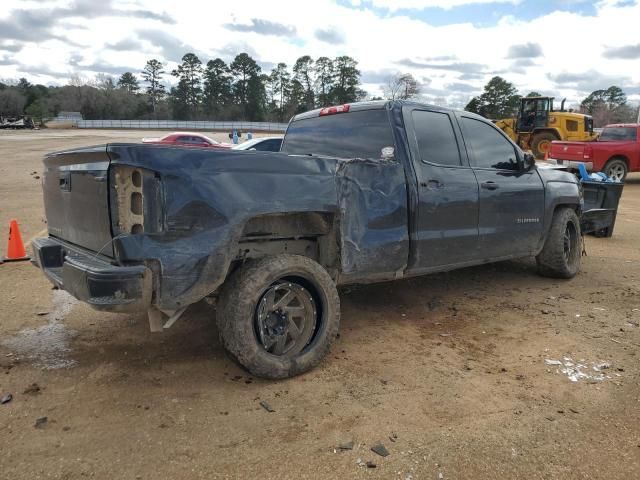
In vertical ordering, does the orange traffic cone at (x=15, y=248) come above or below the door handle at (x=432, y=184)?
below

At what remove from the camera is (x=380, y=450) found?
105 inches

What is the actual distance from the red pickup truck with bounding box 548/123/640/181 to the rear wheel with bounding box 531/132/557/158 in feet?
20.2

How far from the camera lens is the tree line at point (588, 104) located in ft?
180

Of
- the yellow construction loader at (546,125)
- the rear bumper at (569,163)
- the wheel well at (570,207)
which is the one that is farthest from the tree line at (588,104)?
the wheel well at (570,207)

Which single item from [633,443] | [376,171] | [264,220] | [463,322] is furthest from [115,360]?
[633,443]

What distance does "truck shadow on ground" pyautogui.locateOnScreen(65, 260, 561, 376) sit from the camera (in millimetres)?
3715

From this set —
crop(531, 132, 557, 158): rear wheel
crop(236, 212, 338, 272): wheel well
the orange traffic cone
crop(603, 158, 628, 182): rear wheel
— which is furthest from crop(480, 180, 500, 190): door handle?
crop(531, 132, 557, 158): rear wheel

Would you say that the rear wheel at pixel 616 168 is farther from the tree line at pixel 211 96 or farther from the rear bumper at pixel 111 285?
the tree line at pixel 211 96

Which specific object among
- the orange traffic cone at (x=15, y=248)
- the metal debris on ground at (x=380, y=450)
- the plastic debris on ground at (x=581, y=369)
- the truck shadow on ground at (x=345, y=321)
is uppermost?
the orange traffic cone at (x=15, y=248)

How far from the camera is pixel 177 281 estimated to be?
298 cm

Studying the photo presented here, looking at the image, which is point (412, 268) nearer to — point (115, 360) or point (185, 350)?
point (185, 350)

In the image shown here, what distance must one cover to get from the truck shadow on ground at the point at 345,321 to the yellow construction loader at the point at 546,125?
18.1 meters

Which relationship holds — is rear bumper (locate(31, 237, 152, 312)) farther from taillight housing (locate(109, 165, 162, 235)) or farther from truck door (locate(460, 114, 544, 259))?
truck door (locate(460, 114, 544, 259))

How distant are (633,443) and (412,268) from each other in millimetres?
1905
